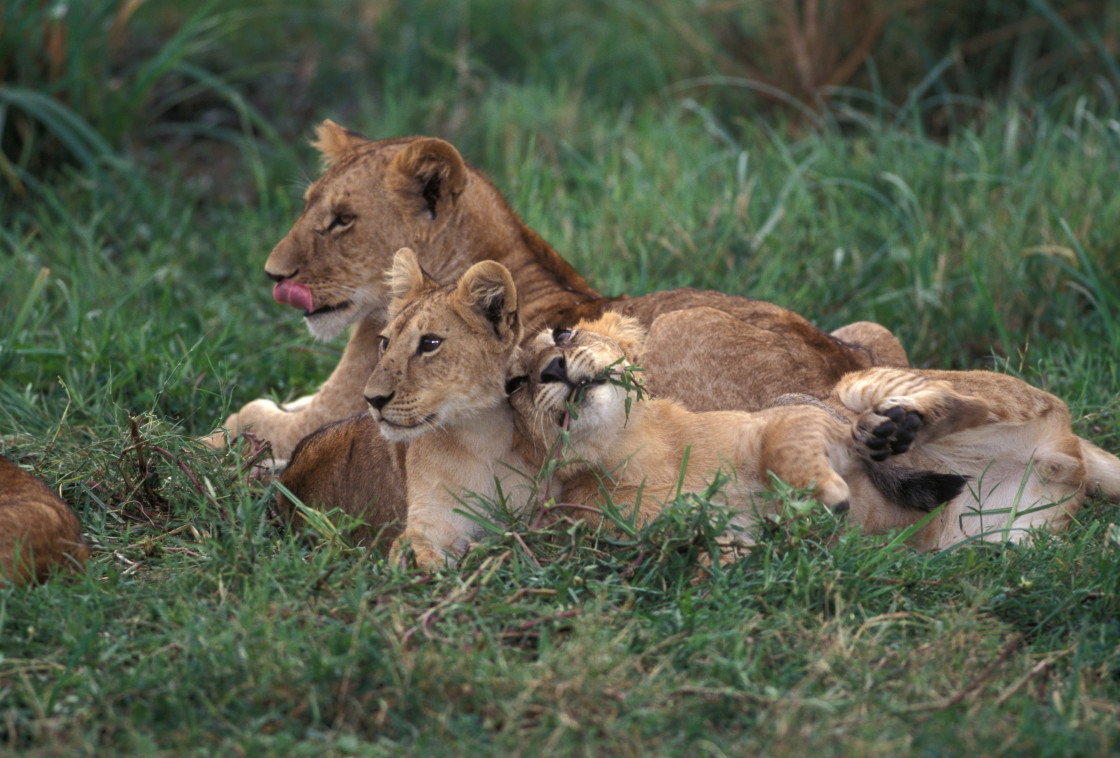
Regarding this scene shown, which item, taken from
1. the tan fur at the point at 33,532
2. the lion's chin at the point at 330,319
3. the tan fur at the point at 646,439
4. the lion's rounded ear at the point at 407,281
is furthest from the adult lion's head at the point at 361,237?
the tan fur at the point at 33,532

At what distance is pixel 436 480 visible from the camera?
3.95 meters

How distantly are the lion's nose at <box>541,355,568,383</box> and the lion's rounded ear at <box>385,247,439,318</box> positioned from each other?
0.65m

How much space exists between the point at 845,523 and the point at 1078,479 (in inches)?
38.1

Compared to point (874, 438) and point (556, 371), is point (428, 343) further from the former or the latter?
point (874, 438)

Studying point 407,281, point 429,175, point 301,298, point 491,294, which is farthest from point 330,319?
point 491,294

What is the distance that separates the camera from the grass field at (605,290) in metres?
2.96

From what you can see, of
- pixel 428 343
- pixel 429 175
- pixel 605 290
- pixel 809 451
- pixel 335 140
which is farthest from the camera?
pixel 605 290

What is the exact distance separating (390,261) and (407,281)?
88cm

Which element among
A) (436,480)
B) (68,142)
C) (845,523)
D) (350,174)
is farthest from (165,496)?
(68,142)

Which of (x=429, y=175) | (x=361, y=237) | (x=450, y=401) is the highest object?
(x=429, y=175)

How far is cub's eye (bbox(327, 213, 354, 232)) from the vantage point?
4996 millimetres

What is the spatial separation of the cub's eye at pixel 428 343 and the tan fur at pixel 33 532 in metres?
1.22

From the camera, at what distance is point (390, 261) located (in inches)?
197

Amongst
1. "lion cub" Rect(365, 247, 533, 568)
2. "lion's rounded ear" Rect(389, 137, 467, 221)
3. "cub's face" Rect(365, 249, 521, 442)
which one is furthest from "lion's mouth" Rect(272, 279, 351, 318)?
"cub's face" Rect(365, 249, 521, 442)
